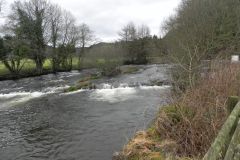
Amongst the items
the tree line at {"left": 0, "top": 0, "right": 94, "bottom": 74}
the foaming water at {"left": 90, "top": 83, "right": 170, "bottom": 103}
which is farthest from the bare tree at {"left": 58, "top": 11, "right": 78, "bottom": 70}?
the foaming water at {"left": 90, "top": 83, "right": 170, "bottom": 103}

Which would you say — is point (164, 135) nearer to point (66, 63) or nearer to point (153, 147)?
point (153, 147)

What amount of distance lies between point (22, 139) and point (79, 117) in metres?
Result: 3.72

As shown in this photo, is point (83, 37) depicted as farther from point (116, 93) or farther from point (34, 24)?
point (116, 93)

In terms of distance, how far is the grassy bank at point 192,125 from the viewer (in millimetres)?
5531

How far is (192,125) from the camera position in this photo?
5973 millimetres

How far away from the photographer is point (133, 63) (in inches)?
1992

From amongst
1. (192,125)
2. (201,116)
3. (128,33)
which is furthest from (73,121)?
(128,33)

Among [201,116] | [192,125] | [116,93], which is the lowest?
[116,93]

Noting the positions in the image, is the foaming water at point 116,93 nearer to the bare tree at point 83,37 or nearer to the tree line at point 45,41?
the tree line at point 45,41

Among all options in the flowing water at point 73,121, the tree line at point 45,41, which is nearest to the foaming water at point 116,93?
the flowing water at point 73,121

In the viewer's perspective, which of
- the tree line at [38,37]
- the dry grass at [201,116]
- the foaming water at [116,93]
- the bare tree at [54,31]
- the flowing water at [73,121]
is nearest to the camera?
the dry grass at [201,116]

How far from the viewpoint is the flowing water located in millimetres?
10492

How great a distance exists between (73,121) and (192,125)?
9446mm

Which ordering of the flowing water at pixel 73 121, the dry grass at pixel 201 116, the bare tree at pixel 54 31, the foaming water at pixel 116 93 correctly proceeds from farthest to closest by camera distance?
the bare tree at pixel 54 31 → the foaming water at pixel 116 93 → the flowing water at pixel 73 121 → the dry grass at pixel 201 116
